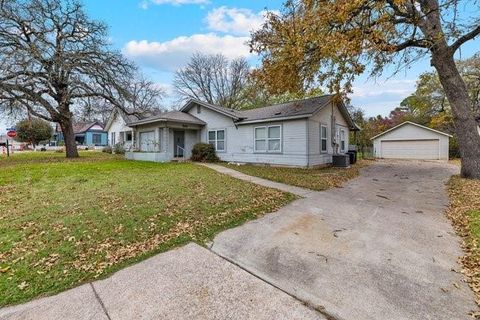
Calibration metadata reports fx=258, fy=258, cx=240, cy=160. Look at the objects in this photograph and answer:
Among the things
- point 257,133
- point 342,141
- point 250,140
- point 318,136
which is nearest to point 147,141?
point 250,140

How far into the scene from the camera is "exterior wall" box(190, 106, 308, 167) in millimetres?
13328

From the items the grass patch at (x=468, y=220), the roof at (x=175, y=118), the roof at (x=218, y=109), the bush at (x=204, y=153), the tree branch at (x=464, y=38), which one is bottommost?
the grass patch at (x=468, y=220)

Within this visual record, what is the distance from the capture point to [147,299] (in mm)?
2736

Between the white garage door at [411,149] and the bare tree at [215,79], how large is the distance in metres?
18.1

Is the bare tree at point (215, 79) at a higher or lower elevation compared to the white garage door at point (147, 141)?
higher

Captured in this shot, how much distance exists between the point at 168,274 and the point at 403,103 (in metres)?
48.0

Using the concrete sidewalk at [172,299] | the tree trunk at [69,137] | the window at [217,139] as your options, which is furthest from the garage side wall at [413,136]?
the tree trunk at [69,137]

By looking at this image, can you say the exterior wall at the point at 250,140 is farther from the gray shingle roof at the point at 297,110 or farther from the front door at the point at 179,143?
the front door at the point at 179,143

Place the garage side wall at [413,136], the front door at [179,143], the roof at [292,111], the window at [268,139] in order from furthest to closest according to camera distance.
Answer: the garage side wall at [413,136] < the front door at [179,143] < the window at [268,139] < the roof at [292,111]

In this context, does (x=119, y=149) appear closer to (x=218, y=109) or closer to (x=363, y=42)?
(x=218, y=109)

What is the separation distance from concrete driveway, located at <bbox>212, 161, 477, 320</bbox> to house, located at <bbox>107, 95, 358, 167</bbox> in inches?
294

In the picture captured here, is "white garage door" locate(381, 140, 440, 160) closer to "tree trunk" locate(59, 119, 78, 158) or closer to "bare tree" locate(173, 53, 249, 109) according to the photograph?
"bare tree" locate(173, 53, 249, 109)

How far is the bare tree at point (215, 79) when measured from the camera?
1366 inches

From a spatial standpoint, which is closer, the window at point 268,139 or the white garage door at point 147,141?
the window at point 268,139
